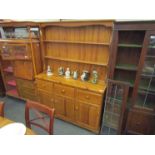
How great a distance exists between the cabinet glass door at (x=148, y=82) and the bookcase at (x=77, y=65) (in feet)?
1.79

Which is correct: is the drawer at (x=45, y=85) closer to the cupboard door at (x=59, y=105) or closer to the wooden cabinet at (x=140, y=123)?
the cupboard door at (x=59, y=105)

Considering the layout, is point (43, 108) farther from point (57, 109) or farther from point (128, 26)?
point (128, 26)

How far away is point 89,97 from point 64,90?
0.46 m

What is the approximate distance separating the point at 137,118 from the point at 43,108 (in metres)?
1.39

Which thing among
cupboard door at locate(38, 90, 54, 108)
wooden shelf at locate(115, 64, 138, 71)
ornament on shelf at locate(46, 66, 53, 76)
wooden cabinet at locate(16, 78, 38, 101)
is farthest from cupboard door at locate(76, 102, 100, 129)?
wooden cabinet at locate(16, 78, 38, 101)

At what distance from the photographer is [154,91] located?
61.9 inches

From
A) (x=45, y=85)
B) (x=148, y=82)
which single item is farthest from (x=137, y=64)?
(x=45, y=85)

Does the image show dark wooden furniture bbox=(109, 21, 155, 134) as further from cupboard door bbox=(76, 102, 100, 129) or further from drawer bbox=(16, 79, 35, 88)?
drawer bbox=(16, 79, 35, 88)

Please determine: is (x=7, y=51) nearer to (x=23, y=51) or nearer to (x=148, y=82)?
(x=23, y=51)

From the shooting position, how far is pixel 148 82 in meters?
1.63

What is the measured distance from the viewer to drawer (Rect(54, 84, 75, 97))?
1910mm

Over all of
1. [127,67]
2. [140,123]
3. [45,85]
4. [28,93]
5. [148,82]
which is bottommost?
[28,93]

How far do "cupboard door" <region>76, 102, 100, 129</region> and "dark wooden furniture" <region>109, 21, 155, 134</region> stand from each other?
49cm
